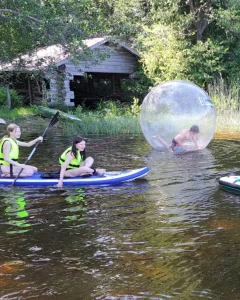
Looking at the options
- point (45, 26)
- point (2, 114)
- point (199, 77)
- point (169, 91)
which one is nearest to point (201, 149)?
point (169, 91)

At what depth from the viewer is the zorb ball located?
11328mm

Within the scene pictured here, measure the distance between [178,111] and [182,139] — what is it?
0.73 m

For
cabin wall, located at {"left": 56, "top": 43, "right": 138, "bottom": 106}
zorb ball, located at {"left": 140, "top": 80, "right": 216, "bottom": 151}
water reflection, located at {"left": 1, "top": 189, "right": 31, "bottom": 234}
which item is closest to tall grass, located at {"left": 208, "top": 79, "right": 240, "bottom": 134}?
zorb ball, located at {"left": 140, "top": 80, "right": 216, "bottom": 151}

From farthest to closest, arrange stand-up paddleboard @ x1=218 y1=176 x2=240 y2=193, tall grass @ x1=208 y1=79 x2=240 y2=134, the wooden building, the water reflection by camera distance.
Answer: the wooden building
tall grass @ x1=208 y1=79 x2=240 y2=134
stand-up paddleboard @ x1=218 y1=176 x2=240 y2=193
the water reflection

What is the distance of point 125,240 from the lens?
563 centimetres

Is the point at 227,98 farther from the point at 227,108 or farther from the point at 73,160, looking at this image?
the point at 73,160

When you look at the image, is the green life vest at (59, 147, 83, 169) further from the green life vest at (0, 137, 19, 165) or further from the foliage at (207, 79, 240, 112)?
the foliage at (207, 79, 240, 112)

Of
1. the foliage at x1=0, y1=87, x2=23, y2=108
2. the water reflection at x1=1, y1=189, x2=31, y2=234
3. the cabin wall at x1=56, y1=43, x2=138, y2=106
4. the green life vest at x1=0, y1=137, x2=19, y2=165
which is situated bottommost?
the water reflection at x1=1, y1=189, x2=31, y2=234

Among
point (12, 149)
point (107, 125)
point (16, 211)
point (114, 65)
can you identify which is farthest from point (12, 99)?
point (16, 211)

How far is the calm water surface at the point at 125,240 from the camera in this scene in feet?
14.4

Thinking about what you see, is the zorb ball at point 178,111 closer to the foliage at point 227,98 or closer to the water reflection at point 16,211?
the water reflection at point 16,211

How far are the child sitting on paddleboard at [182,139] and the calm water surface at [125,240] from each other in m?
1.89

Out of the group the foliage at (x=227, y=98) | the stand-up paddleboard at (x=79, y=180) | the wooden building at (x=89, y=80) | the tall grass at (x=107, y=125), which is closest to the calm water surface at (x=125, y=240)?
the stand-up paddleboard at (x=79, y=180)

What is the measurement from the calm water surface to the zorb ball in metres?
2.10
